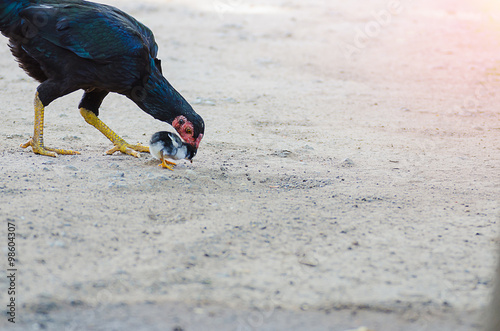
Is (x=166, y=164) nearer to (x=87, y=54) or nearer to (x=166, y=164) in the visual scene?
(x=166, y=164)

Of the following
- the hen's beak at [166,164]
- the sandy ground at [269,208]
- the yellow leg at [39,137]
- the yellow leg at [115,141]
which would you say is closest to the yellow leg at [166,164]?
the hen's beak at [166,164]

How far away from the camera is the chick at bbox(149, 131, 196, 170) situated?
418cm

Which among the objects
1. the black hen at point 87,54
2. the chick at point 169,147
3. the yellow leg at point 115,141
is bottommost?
the yellow leg at point 115,141

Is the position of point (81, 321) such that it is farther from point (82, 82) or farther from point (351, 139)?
point (351, 139)

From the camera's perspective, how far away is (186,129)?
4316mm

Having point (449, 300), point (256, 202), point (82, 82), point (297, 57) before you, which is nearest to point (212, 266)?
point (256, 202)

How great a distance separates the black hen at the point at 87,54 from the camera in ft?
13.6

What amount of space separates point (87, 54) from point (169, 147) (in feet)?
3.26

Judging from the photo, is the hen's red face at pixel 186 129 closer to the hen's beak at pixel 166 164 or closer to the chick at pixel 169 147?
the chick at pixel 169 147

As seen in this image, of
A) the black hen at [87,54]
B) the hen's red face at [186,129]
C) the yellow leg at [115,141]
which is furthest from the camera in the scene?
the yellow leg at [115,141]

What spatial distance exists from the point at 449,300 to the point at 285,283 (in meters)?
0.83

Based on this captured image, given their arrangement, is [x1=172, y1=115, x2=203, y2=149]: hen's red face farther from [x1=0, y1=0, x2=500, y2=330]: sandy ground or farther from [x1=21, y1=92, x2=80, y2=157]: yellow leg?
[x1=21, y1=92, x2=80, y2=157]: yellow leg

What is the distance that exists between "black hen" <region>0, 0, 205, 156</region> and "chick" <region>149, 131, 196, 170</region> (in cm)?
10

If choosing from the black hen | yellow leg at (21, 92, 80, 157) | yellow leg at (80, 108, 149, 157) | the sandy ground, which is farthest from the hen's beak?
yellow leg at (21, 92, 80, 157)
